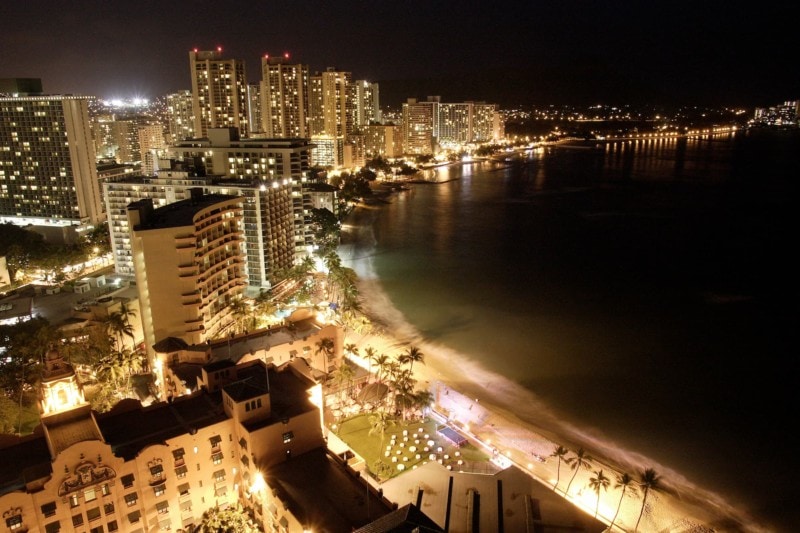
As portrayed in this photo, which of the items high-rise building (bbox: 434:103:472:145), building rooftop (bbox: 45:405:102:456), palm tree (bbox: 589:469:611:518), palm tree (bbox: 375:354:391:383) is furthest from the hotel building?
palm tree (bbox: 589:469:611:518)

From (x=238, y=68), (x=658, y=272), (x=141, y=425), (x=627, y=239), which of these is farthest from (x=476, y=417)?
(x=238, y=68)

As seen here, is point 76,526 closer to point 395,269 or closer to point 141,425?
point 141,425

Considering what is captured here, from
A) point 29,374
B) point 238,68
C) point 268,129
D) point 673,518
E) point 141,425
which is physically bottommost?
point 673,518

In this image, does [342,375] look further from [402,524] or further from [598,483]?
[402,524]

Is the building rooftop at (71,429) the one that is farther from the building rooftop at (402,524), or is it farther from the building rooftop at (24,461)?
the building rooftop at (402,524)

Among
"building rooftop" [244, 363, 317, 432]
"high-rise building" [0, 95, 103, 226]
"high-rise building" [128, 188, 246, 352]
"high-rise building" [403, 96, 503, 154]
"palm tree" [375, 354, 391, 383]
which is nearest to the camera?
"building rooftop" [244, 363, 317, 432]

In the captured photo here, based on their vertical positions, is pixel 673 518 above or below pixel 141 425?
below

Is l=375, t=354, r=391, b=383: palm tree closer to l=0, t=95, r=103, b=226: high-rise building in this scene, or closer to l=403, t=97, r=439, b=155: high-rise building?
l=0, t=95, r=103, b=226: high-rise building

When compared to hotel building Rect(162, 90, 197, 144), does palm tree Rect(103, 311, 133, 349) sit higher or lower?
lower
